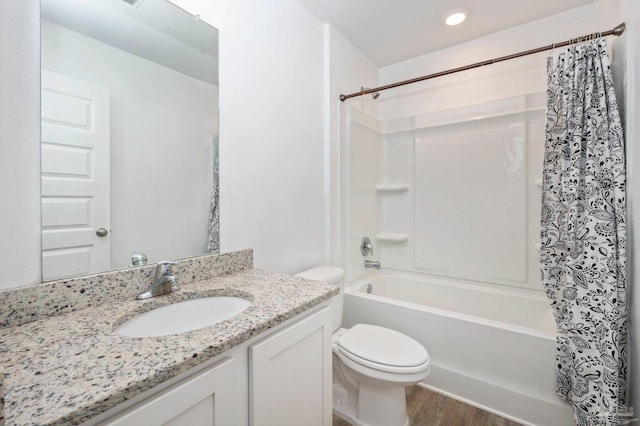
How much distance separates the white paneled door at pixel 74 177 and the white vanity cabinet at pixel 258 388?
59 centimetres

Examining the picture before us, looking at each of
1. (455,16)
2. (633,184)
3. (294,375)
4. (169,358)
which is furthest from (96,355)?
(455,16)

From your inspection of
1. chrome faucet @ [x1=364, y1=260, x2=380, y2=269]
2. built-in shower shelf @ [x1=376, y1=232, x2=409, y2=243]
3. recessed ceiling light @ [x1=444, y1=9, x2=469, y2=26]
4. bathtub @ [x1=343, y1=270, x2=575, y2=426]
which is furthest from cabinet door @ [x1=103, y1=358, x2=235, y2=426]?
recessed ceiling light @ [x1=444, y1=9, x2=469, y2=26]

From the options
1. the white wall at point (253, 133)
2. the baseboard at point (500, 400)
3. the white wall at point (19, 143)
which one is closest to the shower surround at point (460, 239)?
the baseboard at point (500, 400)

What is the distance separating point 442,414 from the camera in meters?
1.53

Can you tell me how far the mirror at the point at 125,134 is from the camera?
86 centimetres

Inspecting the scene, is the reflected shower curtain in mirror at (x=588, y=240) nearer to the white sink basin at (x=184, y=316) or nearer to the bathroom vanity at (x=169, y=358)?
the bathroom vanity at (x=169, y=358)

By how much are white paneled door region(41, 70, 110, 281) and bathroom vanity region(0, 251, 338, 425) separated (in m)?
0.10

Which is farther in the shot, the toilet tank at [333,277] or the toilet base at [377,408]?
the toilet tank at [333,277]

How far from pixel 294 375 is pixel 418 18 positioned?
227 centimetres

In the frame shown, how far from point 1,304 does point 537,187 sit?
2.74 m

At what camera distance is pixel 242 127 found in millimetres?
1403

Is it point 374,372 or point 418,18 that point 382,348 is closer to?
point 374,372

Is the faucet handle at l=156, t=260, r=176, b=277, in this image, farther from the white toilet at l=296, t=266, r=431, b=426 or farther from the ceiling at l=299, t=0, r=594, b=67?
the ceiling at l=299, t=0, r=594, b=67

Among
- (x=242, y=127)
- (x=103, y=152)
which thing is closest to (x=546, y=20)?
(x=242, y=127)
